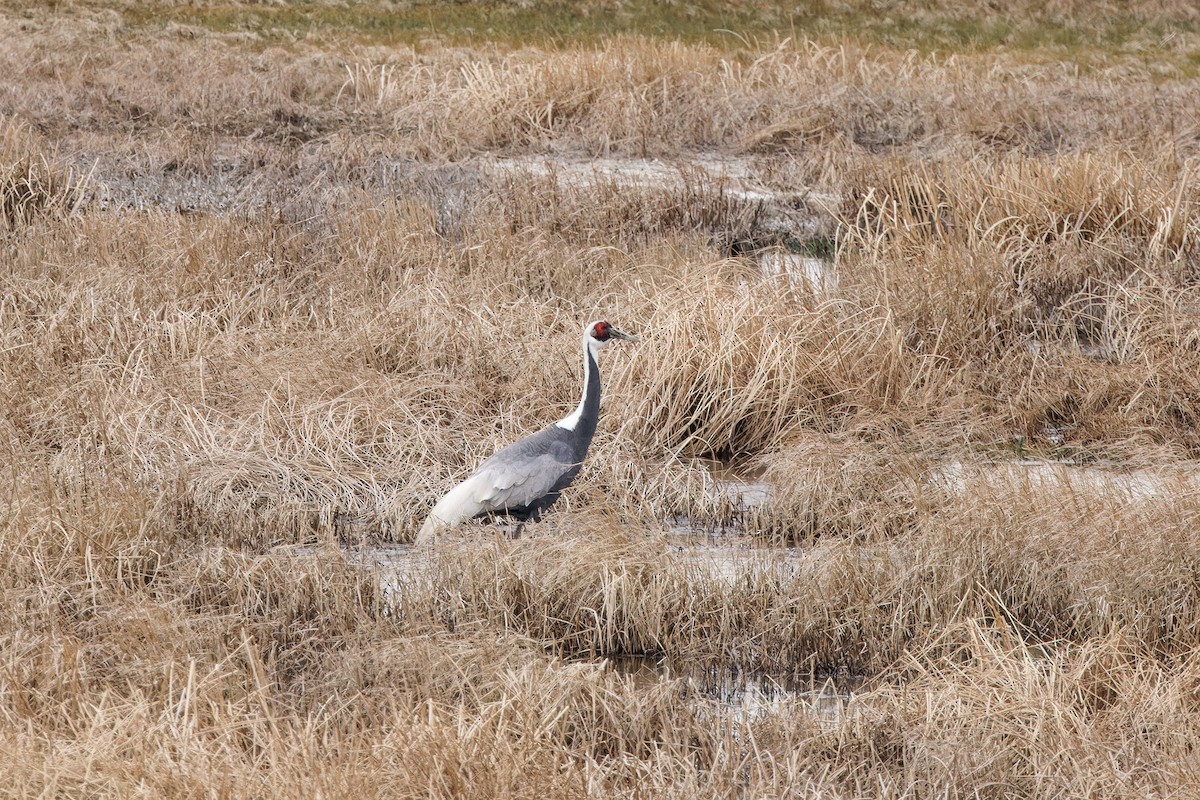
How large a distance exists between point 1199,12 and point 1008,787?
23.3 m

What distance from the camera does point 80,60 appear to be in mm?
13797

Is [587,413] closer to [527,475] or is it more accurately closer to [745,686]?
[527,475]

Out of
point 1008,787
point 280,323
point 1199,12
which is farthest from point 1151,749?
point 1199,12

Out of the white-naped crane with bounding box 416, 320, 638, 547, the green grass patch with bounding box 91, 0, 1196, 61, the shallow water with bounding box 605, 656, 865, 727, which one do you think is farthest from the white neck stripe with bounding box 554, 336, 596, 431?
the green grass patch with bounding box 91, 0, 1196, 61

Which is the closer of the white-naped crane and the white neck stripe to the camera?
the white-naped crane

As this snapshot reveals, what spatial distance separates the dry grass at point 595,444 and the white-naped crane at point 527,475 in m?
0.14

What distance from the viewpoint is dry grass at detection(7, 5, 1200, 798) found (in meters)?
3.70

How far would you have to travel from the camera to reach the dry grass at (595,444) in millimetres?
3699

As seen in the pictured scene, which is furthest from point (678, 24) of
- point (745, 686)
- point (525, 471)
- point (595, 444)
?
point (745, 686)

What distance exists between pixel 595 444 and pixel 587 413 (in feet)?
3.30

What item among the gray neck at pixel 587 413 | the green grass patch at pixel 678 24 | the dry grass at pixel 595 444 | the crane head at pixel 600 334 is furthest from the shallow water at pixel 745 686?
the green grass patch at pixel 678 24

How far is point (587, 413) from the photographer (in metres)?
5.14

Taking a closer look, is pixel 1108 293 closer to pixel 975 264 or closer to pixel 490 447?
pixel 975 264

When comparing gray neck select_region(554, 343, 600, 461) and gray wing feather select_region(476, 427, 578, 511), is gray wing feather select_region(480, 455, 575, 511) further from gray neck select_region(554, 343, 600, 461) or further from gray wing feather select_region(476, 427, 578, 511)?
gray neck select_region(554, 343, 600, 461)
